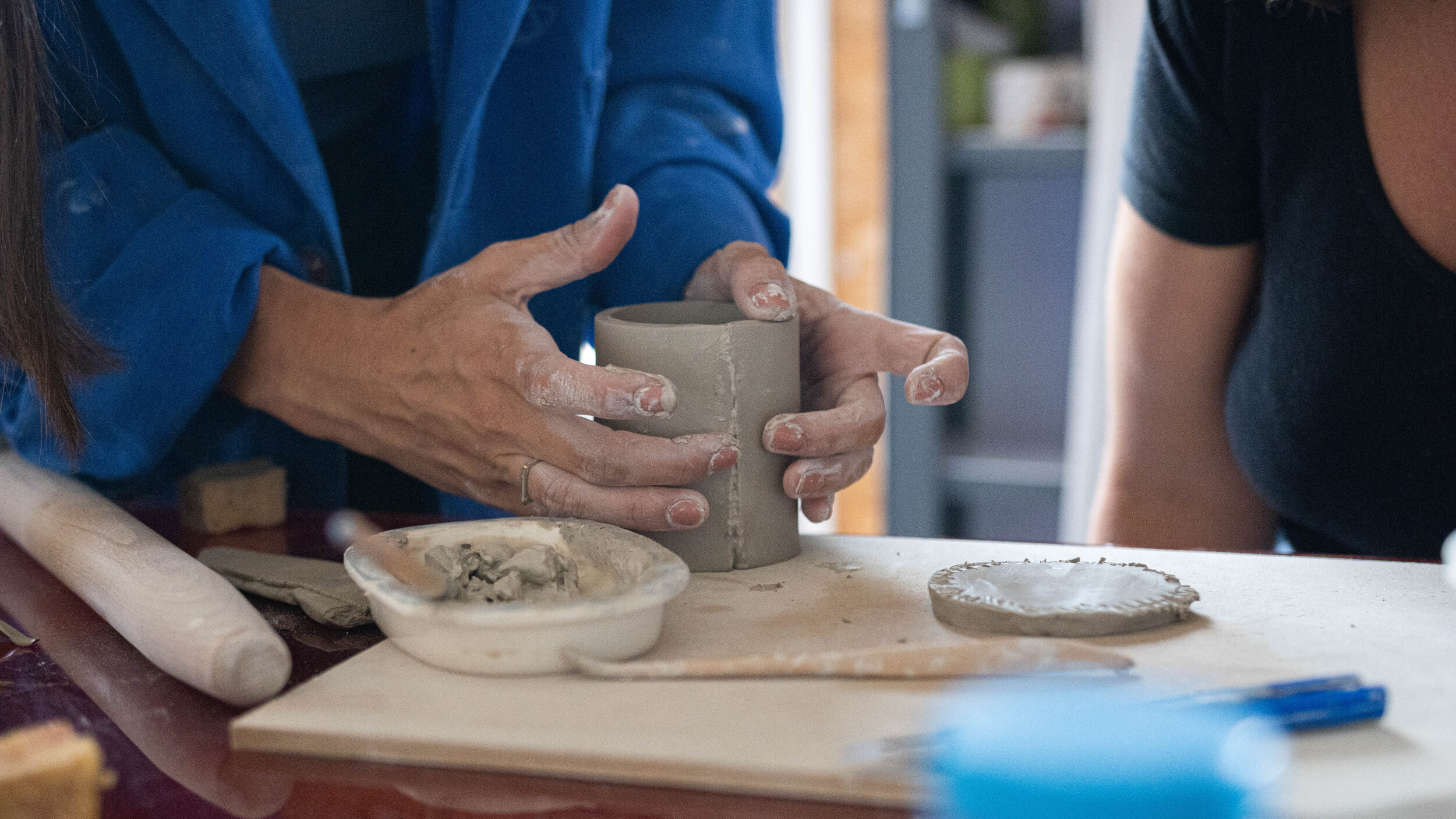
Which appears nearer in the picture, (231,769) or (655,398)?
(231,769)

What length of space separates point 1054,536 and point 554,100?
6.30 ft

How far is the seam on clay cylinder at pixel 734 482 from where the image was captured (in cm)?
70

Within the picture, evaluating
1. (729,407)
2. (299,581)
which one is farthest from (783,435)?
(299,581)

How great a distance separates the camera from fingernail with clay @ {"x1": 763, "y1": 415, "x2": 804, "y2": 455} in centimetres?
72

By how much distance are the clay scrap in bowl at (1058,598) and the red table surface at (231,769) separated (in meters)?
0.18

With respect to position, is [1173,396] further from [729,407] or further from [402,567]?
[402,567]

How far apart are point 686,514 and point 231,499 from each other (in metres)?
0.40

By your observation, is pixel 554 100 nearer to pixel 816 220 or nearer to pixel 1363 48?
pixel 1363 48

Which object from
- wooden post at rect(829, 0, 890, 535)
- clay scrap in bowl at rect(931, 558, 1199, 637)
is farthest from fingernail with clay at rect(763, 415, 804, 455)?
wooden post at rect(829, 0, 890, 535)

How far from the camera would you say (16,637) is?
0.64 metres

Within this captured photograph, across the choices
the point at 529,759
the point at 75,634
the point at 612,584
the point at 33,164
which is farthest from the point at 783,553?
the point at 33,164

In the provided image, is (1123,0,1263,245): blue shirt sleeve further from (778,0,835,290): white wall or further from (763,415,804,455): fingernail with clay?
(778,0,835,290): white wall

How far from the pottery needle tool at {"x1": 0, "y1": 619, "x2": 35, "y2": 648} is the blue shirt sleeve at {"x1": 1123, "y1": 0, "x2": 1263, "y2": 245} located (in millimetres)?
982

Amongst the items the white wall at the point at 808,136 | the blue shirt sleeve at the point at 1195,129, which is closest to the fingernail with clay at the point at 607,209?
the blue shirt sleeve at the point at 1195,129
